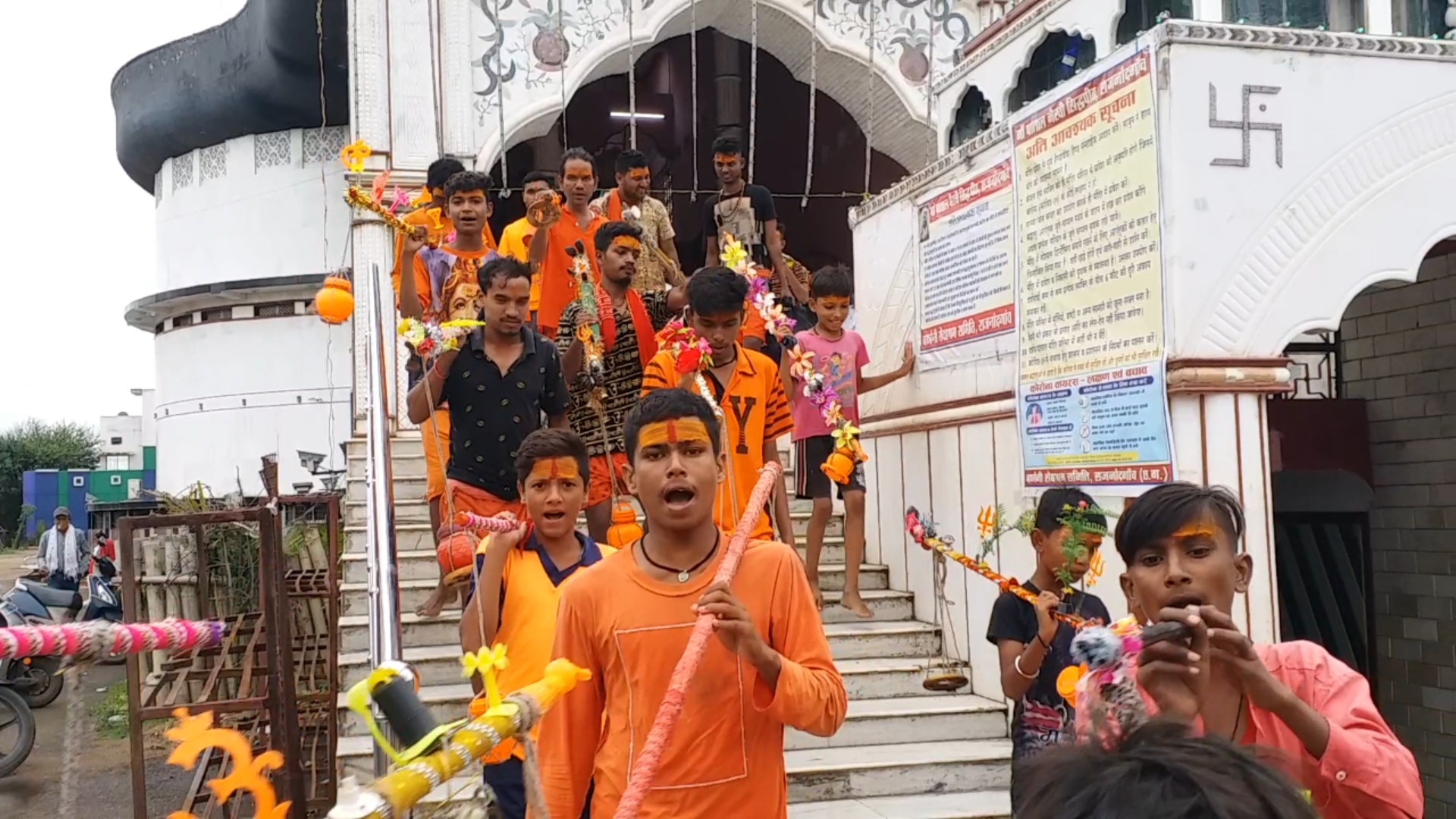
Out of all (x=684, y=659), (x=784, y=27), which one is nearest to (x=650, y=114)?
(x=784, y=27)

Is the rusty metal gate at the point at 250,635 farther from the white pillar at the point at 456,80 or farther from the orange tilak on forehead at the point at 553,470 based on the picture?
the white pillar at the point at 456,80

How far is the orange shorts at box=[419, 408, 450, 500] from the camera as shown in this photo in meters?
4.95

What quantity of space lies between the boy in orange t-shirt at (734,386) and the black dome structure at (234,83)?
798cm

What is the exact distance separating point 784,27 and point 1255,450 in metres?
7.09

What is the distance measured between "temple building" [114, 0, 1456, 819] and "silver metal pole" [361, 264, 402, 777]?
0.26 ft

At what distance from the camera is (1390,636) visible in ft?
23.3

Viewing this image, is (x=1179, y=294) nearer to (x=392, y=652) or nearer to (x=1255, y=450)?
(x=1255, y=450)

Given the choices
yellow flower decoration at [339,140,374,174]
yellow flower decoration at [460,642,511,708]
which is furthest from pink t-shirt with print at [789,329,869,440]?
yellow flower decoration at [460,642,511,708]

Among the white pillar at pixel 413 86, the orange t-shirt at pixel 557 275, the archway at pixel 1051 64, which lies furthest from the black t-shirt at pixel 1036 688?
the white pillar at pixel 413 86

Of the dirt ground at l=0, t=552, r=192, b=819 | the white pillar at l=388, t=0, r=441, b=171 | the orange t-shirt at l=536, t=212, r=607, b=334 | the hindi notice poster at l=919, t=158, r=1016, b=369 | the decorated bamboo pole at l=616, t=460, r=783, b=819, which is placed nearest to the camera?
the decorated bamboo pole at l=616, t=460, r=783, b=819

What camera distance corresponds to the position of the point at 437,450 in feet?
15.7

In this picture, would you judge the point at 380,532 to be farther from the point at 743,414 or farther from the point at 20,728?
the point at 20,728

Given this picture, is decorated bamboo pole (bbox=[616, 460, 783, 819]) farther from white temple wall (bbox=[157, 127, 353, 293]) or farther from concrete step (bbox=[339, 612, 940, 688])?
white temple wall (bbox=[157, 127, 353, 293])

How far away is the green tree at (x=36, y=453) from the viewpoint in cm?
3962
